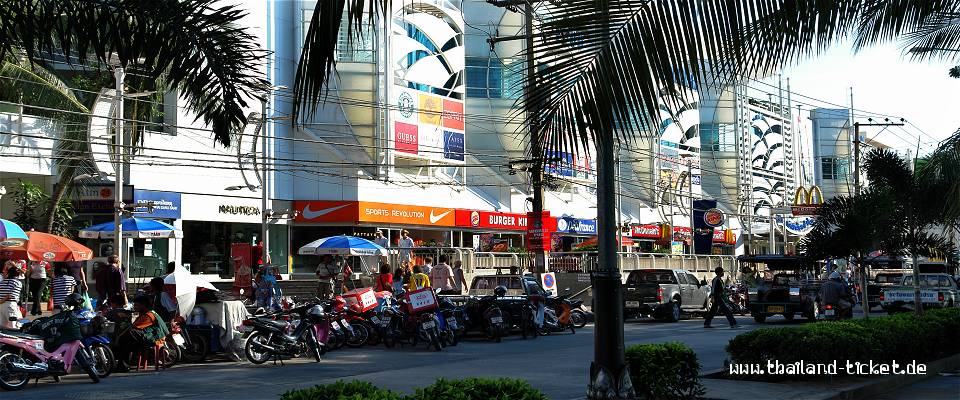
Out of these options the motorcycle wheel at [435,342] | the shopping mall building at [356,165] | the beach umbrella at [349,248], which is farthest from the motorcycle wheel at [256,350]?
the beach umbrella at [349,248]

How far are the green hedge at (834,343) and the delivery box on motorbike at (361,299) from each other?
28.4 ft

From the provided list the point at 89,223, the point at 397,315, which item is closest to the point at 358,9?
the point at 397,315

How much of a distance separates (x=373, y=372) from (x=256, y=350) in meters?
2.19

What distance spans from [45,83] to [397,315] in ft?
45.1

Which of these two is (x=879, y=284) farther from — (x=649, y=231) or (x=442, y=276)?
(x=649, y=231)

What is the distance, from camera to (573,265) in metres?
41.3

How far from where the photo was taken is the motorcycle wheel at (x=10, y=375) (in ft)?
44.5

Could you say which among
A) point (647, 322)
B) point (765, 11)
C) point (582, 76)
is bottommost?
point (647, 322)

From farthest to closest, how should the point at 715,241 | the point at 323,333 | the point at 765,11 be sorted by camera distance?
the point at 715,241 → the point at 323,333 → the point at 765,11

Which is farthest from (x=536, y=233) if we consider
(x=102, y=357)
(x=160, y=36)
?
(x=160, y=36)

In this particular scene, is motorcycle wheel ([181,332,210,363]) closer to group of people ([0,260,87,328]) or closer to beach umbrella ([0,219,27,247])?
group of people ([0,260,87,328])

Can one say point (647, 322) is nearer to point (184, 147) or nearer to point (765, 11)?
point (184, 147)

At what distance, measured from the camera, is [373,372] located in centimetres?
1620

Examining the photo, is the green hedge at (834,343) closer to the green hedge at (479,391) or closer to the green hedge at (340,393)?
the green hedge at (479,391)
